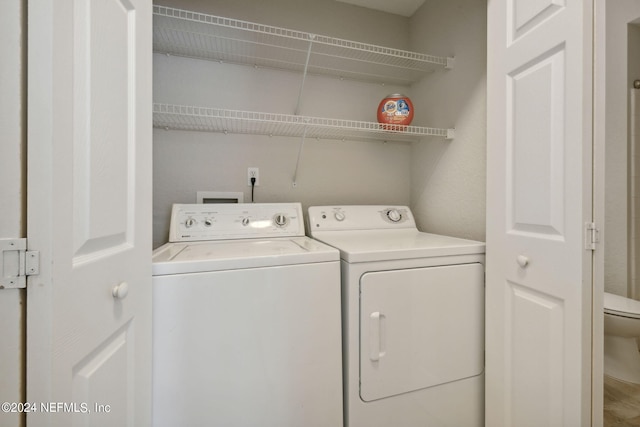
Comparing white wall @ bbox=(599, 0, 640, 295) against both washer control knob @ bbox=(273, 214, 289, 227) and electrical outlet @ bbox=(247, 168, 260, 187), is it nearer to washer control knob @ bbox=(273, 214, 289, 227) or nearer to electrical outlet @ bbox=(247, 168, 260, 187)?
washer control knob @ bbox=(273, 214, 289, 227)

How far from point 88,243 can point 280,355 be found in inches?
29.7

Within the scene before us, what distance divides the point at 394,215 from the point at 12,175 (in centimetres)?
178

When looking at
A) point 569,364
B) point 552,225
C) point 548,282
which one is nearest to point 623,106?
point 552,225

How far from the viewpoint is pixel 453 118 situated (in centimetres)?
177

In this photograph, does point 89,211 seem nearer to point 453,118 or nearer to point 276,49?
point 276,49

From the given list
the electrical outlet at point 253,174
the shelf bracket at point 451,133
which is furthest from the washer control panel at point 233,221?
the shelf bracket at point 451,133

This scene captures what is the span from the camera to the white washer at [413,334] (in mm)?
1163

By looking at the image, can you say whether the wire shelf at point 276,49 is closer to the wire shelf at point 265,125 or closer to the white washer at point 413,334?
the wire shelf at point 265,125

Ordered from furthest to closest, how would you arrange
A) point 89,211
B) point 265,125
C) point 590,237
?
point 265,125, point 590,237, point 89,211

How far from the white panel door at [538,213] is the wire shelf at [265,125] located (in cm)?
62

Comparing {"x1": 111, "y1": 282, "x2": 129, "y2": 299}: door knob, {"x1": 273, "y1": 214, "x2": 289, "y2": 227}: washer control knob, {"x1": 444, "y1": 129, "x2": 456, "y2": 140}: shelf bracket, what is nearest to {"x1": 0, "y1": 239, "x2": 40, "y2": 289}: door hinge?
{"x1": 111, "y1": 282, "x2": 129, "y2": 299}: door knob

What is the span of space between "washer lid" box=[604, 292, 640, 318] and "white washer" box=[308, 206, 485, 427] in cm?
44

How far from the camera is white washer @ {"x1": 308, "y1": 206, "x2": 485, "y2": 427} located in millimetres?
1163

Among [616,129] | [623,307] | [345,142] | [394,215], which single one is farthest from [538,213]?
[345,142]
